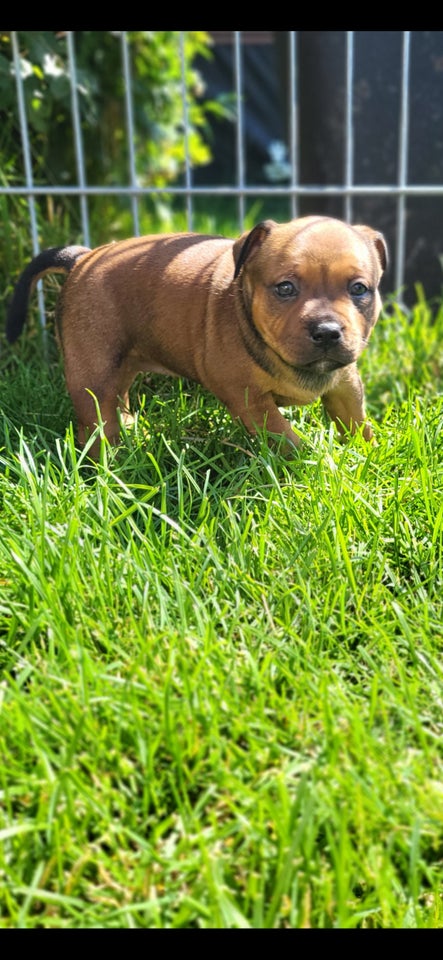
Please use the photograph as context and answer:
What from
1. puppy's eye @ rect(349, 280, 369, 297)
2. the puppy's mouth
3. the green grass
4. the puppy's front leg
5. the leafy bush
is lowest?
the green grass

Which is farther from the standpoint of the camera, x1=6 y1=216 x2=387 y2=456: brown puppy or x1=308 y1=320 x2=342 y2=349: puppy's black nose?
x1=6 y1=216 x2=387 y2=456: brown puppy

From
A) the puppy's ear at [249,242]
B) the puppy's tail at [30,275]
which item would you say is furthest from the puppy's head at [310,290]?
the puppy's tail at [30,275]

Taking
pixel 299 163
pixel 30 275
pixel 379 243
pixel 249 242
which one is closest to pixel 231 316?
pixel 249 242

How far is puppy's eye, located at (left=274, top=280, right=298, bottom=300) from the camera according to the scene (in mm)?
3072

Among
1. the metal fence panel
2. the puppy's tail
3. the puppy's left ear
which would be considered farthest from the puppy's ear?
the metal fence panel

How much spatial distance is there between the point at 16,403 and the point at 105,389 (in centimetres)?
52

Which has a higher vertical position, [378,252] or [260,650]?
[378,252]

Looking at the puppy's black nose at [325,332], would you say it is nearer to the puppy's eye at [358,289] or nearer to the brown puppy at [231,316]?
the brown puppy at [231,316]

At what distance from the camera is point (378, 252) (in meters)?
3.37

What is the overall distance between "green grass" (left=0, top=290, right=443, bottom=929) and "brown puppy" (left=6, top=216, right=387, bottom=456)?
0.79 feet

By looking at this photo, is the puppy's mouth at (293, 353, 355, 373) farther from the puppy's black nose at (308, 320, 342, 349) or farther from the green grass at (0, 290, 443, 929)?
the green grass at (0, 290, 443, 929)

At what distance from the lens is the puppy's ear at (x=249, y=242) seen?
3160 mm
